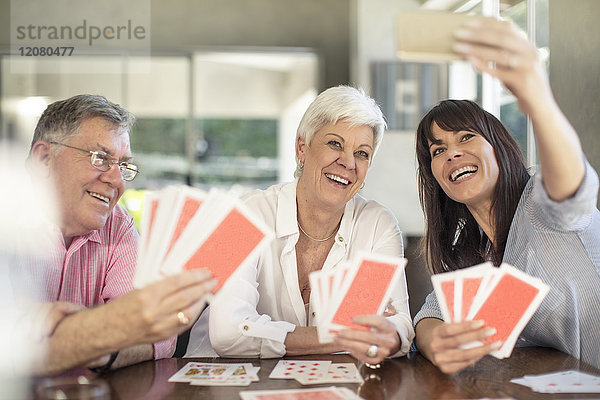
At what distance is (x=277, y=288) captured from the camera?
2324 millimetres

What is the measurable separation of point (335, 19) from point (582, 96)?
3.77 meters

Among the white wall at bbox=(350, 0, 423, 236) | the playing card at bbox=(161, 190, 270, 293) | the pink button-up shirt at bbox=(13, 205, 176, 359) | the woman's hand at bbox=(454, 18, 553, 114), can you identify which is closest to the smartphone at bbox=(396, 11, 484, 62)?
the woman's hand at bbox=(454, 18, 553, 114)

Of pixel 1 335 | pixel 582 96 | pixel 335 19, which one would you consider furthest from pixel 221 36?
pixel 1 335

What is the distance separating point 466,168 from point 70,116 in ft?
4.40

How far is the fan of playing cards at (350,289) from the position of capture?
168 cm

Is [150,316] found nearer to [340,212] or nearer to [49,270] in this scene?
[49,270]

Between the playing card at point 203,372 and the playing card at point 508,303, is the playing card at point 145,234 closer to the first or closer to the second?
the playing card at point 203,372

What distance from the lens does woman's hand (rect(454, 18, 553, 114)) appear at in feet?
4.48

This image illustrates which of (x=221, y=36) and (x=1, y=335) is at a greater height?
(x=221, y=36)

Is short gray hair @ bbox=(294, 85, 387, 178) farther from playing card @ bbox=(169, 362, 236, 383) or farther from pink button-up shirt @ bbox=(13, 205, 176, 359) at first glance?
playing card @ bbox=(169, 362, 236, 383)

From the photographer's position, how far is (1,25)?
616cm

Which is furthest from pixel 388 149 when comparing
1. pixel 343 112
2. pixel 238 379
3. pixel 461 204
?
pixel 238 379

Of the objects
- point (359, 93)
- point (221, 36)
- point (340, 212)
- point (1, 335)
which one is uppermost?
point (221, 36)

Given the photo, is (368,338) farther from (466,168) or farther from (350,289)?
(466,168)
